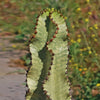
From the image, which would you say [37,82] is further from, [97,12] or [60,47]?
[97,12]

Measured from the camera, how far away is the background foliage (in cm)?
468

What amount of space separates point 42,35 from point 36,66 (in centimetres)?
21

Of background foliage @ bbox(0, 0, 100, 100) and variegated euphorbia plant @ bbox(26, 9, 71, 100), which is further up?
variegated euphorbia plant @ bbox(26, 9, 71, 100)

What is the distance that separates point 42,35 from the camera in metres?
2.47

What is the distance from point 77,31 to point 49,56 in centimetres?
431

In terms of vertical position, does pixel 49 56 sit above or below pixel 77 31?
above

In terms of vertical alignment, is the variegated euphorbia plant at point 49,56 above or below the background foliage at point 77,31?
above

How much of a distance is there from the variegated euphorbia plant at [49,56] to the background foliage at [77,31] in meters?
1.19

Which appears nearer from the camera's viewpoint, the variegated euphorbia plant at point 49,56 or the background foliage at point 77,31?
the variegated euphorbia plant at point 49,56

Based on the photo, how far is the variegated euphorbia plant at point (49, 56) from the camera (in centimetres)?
244

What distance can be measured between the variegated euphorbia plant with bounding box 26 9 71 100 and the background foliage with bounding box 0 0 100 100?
3.89 feet

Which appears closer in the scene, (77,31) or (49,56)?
(49,56)

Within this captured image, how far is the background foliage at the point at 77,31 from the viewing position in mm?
4680

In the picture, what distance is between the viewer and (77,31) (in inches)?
265
